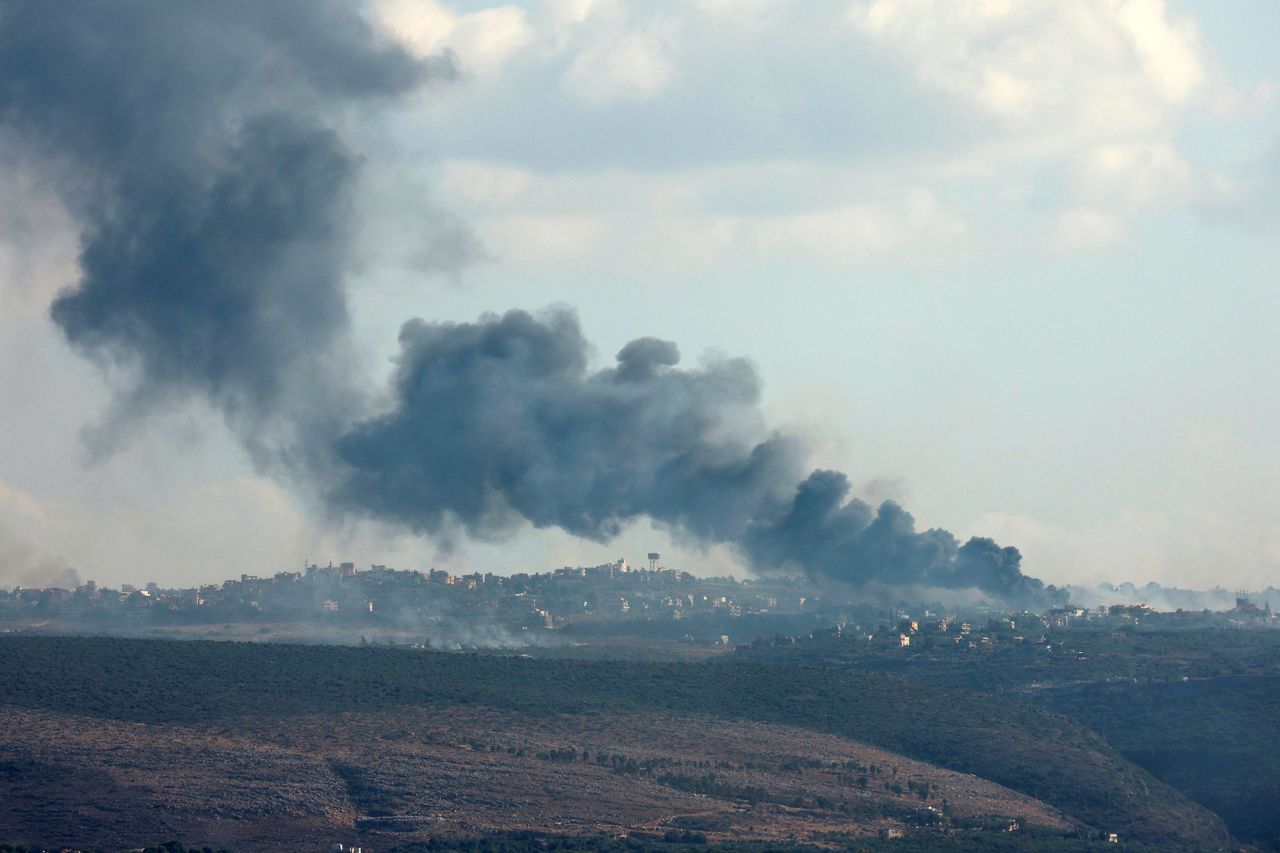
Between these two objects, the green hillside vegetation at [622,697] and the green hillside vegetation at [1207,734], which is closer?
the green hillside vegetation at [1207,734]

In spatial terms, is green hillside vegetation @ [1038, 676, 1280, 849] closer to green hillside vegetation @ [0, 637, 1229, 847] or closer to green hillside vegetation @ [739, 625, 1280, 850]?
green hillside vegetation @ [739, 625, 1280, 850]

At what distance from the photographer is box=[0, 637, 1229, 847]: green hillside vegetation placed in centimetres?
13975

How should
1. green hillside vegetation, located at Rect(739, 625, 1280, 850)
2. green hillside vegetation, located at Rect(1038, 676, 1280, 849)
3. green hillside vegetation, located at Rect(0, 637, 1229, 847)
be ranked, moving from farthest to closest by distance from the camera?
green hillside vegetation, located at Rect(739, 625, 1280, 850)
green hillside vegetation, located at Rect(0, 637, 1229, 847)
green hillside vegetation, located at Rect(1038, 676, 1280, 849)

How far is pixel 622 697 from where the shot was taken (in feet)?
525

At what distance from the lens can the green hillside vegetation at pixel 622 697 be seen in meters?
140

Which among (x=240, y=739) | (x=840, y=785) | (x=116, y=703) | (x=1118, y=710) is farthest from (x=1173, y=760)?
(x=116, y=703)

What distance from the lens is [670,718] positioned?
153000 millimetres

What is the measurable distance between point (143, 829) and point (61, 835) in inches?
171

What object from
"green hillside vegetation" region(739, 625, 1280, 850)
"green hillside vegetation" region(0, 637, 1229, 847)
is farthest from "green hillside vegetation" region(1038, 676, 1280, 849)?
"green hillside vegetation" region(0, 637, 1229, 847)

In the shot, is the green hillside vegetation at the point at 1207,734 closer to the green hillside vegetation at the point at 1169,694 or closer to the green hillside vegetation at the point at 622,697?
the green hillside vegetation at the point at 1169,694

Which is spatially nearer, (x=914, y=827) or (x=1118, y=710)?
(x=914, y=827)

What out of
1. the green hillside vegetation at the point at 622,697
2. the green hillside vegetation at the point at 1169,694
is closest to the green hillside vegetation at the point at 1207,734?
the green hillside vegetation at the point at 1169,694

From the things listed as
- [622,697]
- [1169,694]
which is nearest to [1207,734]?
[1169,694]

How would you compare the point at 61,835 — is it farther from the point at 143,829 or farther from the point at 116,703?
the point at 116,703
